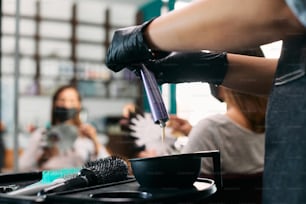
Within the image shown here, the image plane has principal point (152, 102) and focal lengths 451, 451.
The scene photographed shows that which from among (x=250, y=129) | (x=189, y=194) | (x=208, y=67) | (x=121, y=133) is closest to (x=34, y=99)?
(x=121, y=133)

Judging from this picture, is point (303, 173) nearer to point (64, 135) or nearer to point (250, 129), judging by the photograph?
point (250, 129)

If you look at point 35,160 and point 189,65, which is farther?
point 35,160

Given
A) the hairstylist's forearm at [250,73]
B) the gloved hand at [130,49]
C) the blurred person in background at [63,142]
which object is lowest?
the blurred person in background at [63,142]

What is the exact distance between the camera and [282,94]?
44 centimetres

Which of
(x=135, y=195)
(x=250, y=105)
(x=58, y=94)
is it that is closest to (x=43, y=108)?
(x=58, y=94)

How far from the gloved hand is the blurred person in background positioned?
2.58 feet

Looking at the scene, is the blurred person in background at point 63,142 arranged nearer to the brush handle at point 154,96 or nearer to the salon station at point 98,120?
the salon station at point 98,120

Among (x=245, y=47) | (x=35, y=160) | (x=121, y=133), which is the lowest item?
(x=35, y=160)

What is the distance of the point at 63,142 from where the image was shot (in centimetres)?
140

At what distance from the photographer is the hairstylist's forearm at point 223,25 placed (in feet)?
1.29

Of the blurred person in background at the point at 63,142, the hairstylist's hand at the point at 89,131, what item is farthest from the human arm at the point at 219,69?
the hairstylist's hand at the point at 89,131

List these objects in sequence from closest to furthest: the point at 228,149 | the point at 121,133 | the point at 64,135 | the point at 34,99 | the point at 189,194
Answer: the point at 189,194, the point at 228,149, the point at 121,133, the point at 64,135, the point at 34,99

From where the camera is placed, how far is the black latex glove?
1.60ft

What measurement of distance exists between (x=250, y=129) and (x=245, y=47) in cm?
37
